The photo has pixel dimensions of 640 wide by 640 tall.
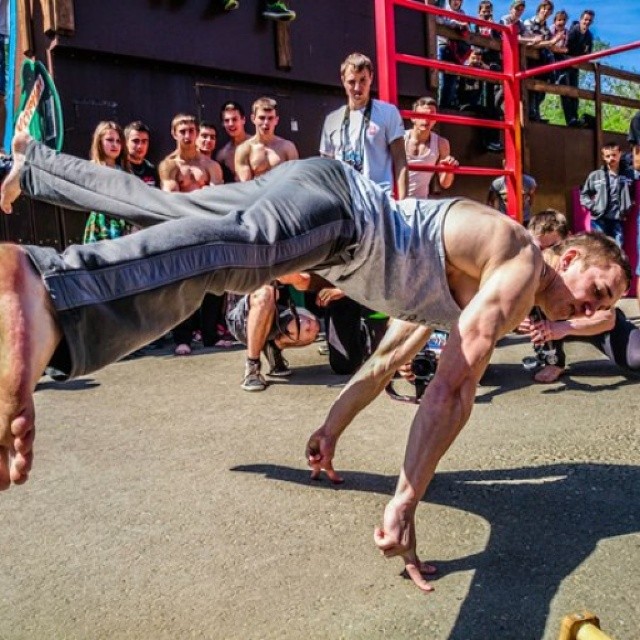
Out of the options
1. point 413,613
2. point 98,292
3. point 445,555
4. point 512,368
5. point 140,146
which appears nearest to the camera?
point 98,292

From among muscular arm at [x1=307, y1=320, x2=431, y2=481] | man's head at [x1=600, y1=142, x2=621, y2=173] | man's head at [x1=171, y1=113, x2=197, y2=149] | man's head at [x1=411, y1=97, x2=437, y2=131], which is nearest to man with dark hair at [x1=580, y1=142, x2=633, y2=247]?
man's head at [x1=600, y1=142, x2=621, y2=173]

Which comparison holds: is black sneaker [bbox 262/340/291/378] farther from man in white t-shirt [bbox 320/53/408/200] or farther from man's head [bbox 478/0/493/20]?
man's head [bbox 478/0/493/20]

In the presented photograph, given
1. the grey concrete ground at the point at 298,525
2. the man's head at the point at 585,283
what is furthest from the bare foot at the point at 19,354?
the man's head at the point at 585,283

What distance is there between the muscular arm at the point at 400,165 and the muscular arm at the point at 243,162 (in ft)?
3.88

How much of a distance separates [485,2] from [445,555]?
28.5ft

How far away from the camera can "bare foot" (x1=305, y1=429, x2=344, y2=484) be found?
268 centimetres

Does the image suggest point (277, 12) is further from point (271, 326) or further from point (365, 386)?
point (365, 386)

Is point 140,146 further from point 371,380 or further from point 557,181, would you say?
point 557,181

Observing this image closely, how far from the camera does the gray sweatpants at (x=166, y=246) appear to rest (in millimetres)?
1668

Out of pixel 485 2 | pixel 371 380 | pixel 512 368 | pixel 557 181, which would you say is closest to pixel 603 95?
pixel 557 181

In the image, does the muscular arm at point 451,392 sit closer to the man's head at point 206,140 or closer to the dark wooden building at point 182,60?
the man's head at point 206,140

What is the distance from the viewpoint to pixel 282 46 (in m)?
6.98

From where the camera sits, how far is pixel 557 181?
10016mm

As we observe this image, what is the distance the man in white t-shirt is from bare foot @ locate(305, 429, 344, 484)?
7.54ft
